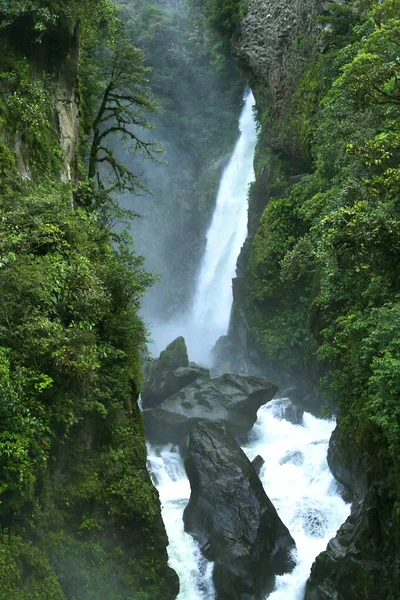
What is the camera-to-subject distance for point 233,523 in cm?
1380

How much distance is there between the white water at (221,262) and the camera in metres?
33.3

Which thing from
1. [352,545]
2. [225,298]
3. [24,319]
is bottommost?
[352,545]

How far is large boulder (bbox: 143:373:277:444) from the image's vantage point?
19531mm

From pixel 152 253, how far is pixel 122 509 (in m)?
30.4

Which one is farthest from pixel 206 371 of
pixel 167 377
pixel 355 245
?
pixel 355 245

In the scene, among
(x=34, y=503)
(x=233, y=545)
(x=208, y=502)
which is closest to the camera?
(x=34, y=503)

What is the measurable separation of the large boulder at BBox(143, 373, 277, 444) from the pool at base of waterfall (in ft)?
1.87

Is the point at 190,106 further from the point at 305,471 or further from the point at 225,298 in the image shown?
the point at 305,471

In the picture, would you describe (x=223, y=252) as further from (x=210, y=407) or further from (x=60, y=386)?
(x=60, y=386)

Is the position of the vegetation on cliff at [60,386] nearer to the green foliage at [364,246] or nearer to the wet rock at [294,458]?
the green foliage at [364,246]

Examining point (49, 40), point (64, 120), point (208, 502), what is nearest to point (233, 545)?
point (208, 502)

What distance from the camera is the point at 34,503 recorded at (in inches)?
342

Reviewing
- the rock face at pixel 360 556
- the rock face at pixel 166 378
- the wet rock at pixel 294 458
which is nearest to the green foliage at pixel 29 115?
the rock face at pixel 360 556

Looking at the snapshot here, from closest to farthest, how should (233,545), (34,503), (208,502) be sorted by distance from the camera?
1. (34,503)
2. (233,545)
3. (208,502)
